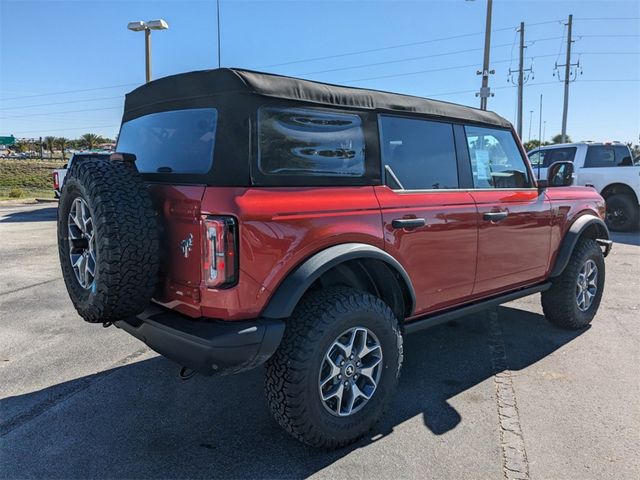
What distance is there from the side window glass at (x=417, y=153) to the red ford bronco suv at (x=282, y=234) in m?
0.01

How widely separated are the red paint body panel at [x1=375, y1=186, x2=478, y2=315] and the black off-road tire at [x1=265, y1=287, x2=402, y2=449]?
0.47 metres

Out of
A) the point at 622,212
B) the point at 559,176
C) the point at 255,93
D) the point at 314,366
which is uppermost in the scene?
the point at 255,93

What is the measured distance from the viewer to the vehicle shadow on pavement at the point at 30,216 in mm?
12633

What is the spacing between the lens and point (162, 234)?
2607mm

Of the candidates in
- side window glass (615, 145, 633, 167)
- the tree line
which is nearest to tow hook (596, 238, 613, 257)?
side window glass (615, 145, 633, 167)

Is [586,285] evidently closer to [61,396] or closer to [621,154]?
[61,396]

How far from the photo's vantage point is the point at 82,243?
2754mm

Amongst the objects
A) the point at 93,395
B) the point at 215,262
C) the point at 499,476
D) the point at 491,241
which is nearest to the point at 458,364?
the point at 491,241

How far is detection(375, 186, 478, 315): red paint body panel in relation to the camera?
301 centimetres

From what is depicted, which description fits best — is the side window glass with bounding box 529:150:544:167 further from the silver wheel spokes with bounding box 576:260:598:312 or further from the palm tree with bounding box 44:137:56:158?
the palm tree with bounding box 44:137:56:158

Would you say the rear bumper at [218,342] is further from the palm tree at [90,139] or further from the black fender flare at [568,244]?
the palm tree at [90,139]

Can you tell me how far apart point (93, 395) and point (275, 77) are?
240 cm

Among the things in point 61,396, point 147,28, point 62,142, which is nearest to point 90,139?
point 62,142

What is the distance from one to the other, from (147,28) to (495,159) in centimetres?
1482
